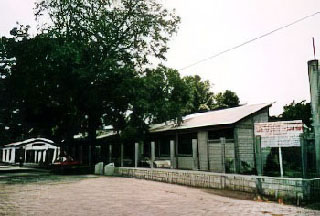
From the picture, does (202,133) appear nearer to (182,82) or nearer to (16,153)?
(182,82)

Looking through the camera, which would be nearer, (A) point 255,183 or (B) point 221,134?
(A) point 255,183

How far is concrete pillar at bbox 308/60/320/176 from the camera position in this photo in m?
10.4

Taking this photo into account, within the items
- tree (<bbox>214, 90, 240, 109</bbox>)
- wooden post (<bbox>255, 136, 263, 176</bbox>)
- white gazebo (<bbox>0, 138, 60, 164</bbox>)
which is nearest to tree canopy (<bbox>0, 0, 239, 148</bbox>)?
white gazebo (<bbox>0, 138, 60, 164</bbox>)

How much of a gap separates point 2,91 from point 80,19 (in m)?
19.1

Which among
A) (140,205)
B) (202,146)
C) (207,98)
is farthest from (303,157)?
(207,98)

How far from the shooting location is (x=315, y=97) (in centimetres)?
1116

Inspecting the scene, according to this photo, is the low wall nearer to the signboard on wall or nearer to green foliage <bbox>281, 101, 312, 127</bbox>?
the signboard on wall

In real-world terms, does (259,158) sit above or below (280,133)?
below

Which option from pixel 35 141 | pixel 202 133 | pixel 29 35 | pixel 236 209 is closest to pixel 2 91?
pixel 35 141

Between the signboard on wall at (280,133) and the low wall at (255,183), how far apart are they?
4.03ft

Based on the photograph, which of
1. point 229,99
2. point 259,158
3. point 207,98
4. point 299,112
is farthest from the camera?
point 207,98

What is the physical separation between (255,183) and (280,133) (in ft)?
6.60

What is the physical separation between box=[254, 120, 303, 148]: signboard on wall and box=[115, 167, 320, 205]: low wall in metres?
1.23

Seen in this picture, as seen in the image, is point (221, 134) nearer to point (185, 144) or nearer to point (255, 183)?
point (185, 144)
